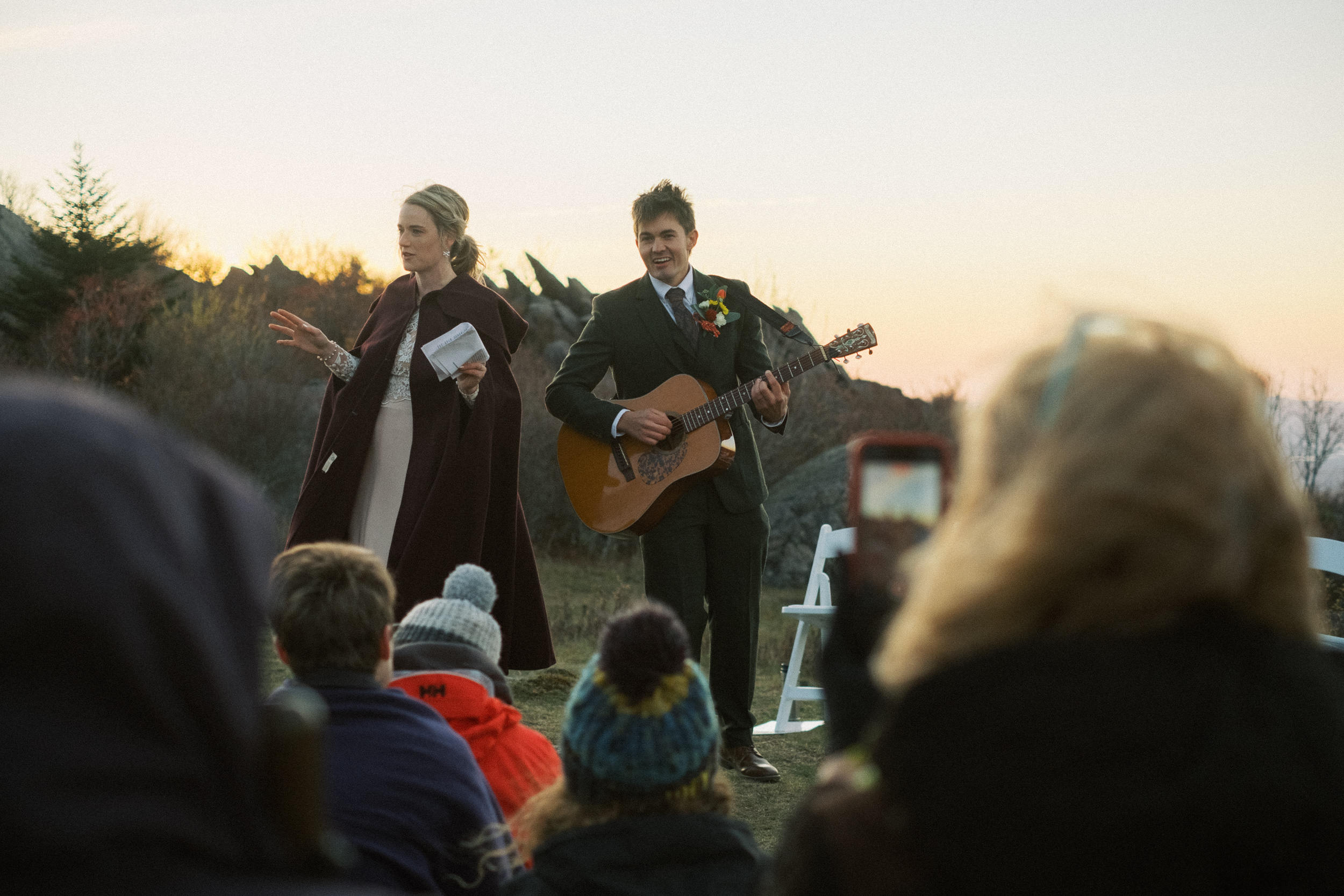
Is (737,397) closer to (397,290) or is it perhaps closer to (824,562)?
(397,290)

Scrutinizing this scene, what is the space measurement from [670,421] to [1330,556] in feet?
8.93

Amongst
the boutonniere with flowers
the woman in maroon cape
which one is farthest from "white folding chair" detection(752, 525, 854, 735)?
the woman in maroon cape

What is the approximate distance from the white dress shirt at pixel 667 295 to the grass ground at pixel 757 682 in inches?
42.6

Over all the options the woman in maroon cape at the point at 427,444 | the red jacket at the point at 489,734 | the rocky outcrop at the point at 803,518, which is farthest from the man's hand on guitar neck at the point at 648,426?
the rocky outcrop at the point at 803,518

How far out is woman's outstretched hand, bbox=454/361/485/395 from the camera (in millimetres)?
4520

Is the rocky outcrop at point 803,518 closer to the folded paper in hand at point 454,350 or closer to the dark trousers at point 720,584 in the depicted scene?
the dark trousers at point 720,584

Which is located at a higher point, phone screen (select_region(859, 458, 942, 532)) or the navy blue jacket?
phone screen (select_region(859, 458, 942, 532))

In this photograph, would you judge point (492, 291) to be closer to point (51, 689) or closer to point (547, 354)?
point (51, 689)

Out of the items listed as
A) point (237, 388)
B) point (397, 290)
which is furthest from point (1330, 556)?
point (237, 388)

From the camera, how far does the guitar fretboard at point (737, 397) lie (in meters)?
4.58

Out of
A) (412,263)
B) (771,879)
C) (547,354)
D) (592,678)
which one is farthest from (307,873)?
(547,354)

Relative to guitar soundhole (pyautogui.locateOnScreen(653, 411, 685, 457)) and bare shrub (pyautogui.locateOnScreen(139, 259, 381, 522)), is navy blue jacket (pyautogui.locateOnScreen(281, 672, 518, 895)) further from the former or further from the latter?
bare shrub (pyautogui.locateOnScreen(139, 259, 381, 522))

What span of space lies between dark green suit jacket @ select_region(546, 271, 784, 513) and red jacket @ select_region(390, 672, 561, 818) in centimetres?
224

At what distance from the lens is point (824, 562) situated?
6199 mm
